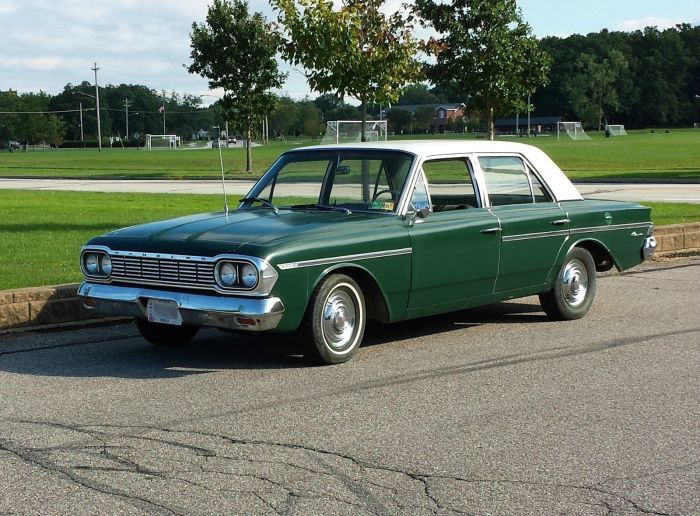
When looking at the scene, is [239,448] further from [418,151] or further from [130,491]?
[418,151]

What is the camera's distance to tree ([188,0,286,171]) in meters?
37.0

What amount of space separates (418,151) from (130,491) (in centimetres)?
407

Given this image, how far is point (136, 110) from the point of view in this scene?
578 feet

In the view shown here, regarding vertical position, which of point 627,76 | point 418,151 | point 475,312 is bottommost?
point 475,312

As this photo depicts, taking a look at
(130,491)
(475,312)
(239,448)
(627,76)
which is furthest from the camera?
(627,76)

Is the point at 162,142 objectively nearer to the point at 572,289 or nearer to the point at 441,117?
the point at 441,117

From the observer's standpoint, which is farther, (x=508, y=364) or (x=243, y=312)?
(x=508, y=364)

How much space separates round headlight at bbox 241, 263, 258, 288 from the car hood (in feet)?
0.49

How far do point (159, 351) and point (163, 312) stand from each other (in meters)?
0.90

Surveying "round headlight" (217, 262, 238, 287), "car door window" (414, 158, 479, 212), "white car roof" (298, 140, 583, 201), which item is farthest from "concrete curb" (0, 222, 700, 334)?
"car door window" (414, 158, 479, 212)

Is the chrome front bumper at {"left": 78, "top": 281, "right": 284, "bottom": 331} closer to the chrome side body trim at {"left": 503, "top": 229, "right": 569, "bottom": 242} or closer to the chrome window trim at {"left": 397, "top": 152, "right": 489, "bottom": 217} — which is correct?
the chrome window trim at {"left": 397, "top": 152, "right": 489, "bottom": 217}

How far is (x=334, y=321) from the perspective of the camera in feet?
22.9

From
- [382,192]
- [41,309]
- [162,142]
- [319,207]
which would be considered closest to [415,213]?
[382,192]

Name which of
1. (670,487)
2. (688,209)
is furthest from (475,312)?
(688,209)
